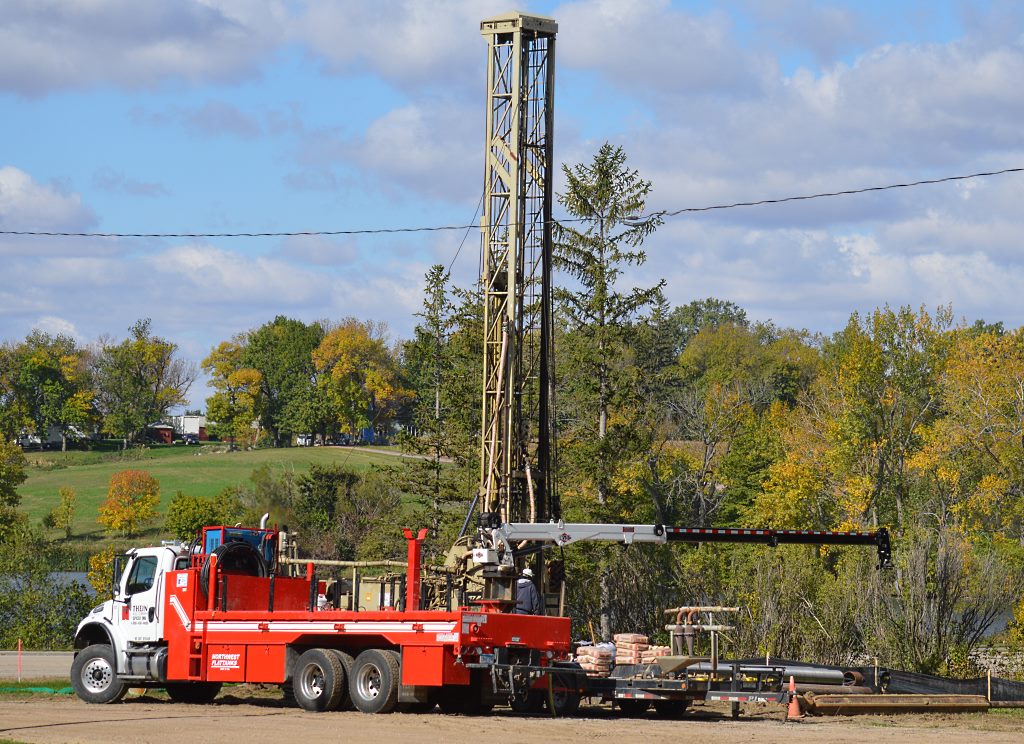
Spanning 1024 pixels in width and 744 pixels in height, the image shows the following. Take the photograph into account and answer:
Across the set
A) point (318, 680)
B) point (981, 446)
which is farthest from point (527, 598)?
point (981, 446)

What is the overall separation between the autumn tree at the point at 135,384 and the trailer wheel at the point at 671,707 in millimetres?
116700

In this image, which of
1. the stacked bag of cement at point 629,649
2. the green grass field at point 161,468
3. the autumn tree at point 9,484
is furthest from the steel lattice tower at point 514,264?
the green grass field at point 161,468

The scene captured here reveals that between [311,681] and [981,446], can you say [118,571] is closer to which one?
[311,681]

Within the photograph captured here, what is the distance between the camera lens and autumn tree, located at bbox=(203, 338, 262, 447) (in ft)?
441

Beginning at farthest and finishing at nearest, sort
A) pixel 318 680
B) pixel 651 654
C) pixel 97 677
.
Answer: pixel 651 654 → pixel 97 677 → pixel 318 680

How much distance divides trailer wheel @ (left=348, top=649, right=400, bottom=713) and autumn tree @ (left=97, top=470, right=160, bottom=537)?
76.5 metres

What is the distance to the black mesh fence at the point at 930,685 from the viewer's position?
27562 mm

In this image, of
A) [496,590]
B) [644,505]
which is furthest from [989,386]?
[496,590]

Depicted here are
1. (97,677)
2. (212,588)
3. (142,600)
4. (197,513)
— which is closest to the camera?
(212,588)

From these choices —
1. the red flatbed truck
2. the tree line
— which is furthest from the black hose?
the tree line

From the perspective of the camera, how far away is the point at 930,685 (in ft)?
93.3

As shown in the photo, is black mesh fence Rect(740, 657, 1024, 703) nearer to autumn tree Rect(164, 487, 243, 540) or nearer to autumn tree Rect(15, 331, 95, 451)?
autumn tree Rect(164, 487, 243, 540)

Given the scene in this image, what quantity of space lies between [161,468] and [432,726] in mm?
100006

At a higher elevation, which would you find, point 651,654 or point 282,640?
point 282,640
